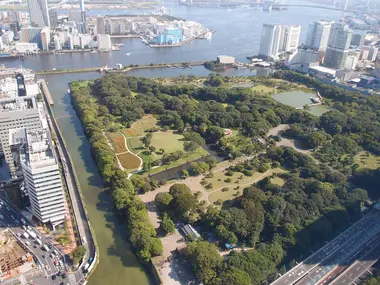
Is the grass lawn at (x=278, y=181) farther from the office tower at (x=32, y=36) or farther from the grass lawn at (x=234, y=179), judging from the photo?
the office tower at (x=32, y=36)

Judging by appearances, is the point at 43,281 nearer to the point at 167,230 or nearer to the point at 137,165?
the point at 167,230

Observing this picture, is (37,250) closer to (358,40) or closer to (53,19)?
(53,19)

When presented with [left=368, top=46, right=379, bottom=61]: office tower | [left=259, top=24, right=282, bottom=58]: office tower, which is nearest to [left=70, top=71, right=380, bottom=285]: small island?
[left=259, top=24, right=282, bottom=58]: office tower

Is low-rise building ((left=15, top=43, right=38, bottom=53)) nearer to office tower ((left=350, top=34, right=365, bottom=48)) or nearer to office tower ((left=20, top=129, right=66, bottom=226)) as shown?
office tower ((left=20, top=129, right=66, bottom=226))

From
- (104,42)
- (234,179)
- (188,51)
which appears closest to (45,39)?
(104,42)

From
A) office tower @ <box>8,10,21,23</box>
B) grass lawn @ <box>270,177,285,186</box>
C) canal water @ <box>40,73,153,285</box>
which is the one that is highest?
office tower @ <box>8,10,21,23</box>
